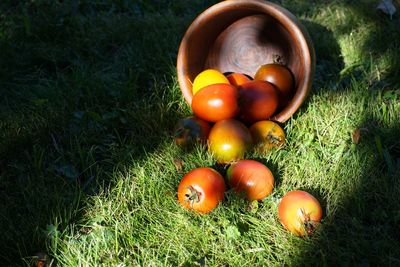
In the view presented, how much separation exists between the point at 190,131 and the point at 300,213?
64 cm

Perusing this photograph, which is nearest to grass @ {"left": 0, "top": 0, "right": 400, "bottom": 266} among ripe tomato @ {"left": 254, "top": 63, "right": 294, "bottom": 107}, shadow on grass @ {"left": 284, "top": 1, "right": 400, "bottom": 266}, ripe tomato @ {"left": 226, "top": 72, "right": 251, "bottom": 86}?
shadow on grass @ {"left": 284, "top": 1, "right": 400, "bottom": 266}

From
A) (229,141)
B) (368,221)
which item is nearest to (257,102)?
(229,141)

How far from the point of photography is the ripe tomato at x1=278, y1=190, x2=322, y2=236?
175 centimetres

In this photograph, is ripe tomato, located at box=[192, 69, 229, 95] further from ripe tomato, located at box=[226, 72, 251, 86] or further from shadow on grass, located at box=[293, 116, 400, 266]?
shadow on grass, located at box=[293, 116, 400, 266]

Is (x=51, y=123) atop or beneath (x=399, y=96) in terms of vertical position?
beneath

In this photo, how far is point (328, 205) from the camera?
1882 millimetres

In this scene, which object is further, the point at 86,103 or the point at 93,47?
the point at 93,47

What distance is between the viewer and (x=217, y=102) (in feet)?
7.04

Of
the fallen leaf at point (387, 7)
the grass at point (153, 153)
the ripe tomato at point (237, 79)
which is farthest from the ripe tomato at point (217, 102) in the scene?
the fallen leaf at point (387, 7)

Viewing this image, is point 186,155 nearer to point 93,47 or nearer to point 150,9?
point 93,47

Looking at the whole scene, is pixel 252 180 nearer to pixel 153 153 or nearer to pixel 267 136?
pixel 267 136

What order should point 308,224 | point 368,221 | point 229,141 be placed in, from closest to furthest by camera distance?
point 308,224 < point 368,221 < point 229,141

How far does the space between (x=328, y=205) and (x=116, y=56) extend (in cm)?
165

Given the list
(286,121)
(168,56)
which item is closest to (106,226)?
(286,121)
